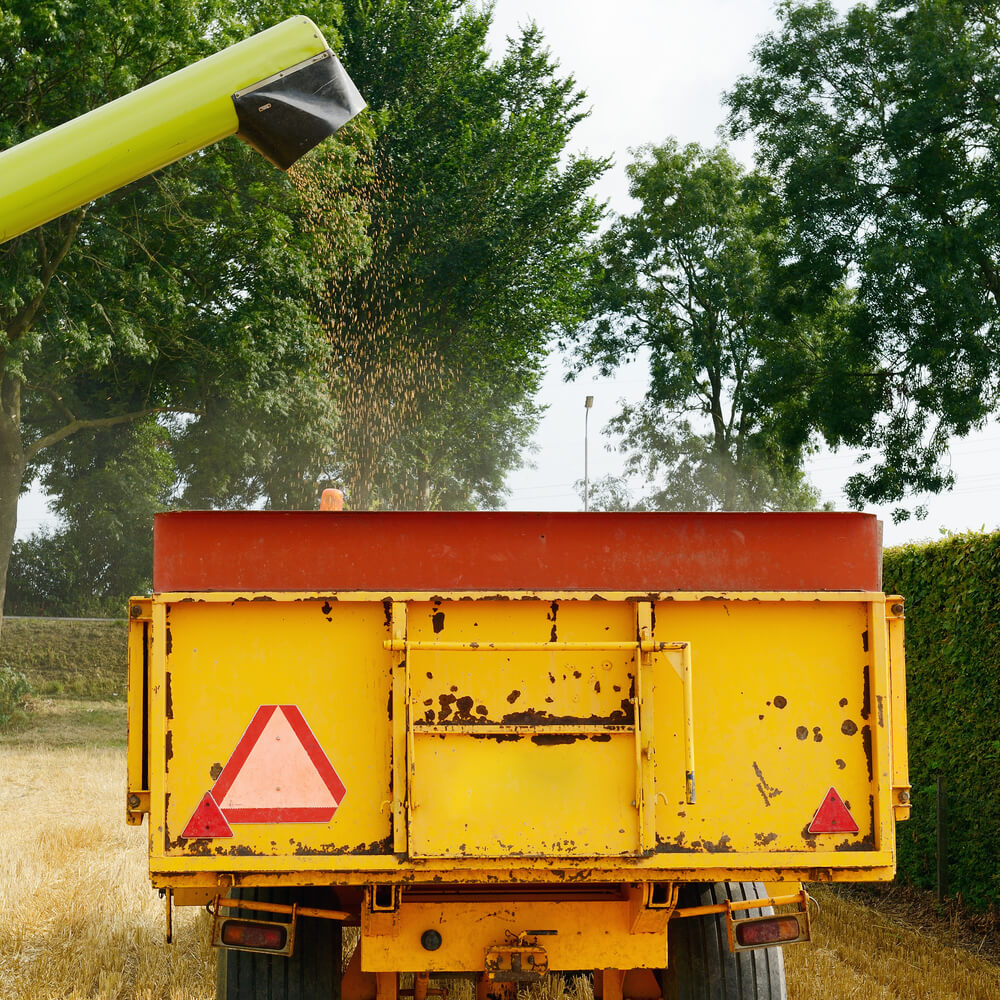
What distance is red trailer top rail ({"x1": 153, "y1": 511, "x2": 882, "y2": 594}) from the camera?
3.57 m

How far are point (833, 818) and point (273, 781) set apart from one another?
5.77ft

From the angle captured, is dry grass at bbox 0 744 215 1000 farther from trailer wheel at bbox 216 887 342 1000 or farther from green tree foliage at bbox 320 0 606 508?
green tree foliage at bbox 320 0 606 508

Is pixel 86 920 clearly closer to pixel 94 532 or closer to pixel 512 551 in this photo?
pixel 512 551

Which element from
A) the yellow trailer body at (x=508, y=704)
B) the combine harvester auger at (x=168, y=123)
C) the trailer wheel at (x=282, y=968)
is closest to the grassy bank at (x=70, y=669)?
the trailer wheel at (x=282, y=968)

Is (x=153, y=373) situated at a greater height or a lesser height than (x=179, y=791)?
greater

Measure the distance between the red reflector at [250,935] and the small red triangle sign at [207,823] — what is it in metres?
0.55

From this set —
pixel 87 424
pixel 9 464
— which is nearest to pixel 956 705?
pixel 9 464

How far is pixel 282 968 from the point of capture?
410cm

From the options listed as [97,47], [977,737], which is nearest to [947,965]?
[977,737]

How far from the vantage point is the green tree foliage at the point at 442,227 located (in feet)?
85.8

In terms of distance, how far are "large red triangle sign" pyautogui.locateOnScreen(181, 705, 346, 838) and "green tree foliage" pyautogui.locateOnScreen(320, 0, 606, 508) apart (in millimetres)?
21571

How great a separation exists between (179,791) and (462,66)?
87.6ft

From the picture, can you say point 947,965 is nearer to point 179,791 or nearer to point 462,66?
point 179,791

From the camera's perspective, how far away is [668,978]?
4277 mm
